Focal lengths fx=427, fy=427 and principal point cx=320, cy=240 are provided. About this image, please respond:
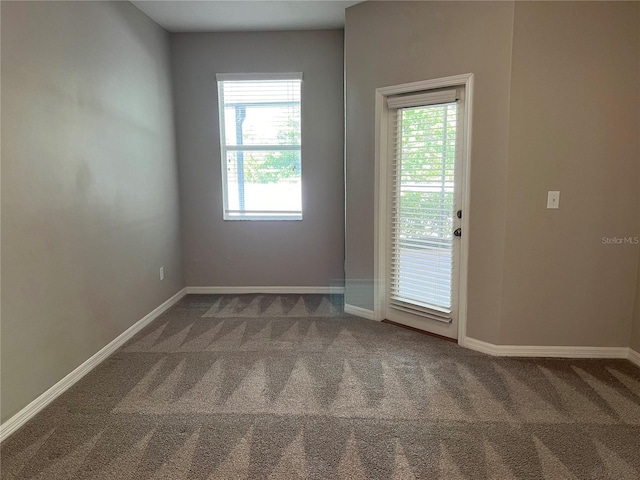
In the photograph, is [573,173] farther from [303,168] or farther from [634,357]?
[303,168]

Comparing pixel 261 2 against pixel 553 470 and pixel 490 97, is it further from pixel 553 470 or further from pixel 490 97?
pixel 553 470

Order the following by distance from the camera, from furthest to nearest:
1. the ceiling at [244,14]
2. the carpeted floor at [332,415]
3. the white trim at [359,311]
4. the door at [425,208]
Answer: the white trim at [359,311], the ceiling at [244,14], the door at [425,208], the carpeted floor at [332,415]

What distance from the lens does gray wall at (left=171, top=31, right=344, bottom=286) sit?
4367 millimetres

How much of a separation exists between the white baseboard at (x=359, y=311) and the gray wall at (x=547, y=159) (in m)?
0.96

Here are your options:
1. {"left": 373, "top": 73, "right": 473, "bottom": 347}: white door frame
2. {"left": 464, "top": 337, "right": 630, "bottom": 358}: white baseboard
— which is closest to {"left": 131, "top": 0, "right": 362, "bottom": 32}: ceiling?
{"left": 373, "top": 73, "right": 473, "bottom": 347}: white door frame

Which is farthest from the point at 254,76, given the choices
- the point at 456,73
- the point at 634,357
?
the point at 634,357

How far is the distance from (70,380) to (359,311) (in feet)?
7.64

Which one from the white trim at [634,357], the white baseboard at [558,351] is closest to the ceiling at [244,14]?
the white baseboard at [558,351]

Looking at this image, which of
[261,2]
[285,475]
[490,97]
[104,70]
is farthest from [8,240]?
[490,97]

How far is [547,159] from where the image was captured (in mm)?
2863

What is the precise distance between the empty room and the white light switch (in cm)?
1

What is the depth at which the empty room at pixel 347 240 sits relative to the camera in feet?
7.13

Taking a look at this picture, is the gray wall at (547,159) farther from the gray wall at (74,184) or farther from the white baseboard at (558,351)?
the gray wall at (74,184)

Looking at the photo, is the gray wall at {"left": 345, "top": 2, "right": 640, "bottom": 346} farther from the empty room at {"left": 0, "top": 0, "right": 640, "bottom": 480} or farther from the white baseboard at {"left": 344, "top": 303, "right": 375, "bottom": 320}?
the white baseboard at {"left": 344, "top": 303, "right": 375, "bottom": 320}
